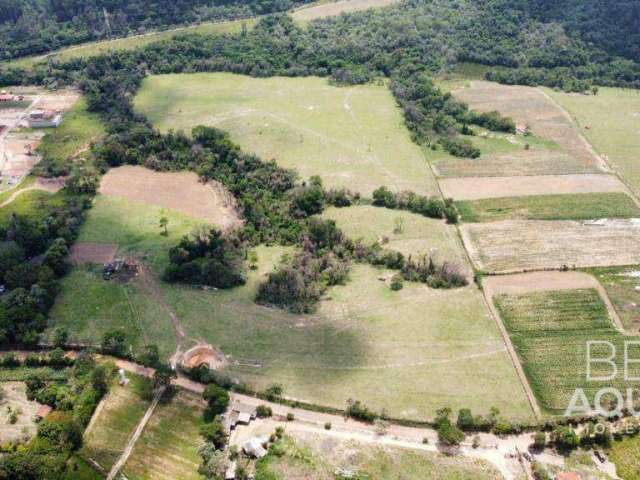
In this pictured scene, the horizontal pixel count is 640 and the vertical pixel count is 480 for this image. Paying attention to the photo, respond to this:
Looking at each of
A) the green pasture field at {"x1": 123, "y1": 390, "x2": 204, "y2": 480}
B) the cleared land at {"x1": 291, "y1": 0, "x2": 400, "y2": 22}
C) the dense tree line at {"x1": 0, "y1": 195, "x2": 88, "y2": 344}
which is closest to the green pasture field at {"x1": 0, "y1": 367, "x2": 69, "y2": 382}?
the dense tree line at {"x1": 0, "y1": 195, "x2": 88, "y2": 344}

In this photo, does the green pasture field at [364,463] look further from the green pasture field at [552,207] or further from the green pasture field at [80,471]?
the green pasture field at [552,207]

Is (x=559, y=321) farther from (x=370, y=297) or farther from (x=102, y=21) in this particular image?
(x=102, y=21)

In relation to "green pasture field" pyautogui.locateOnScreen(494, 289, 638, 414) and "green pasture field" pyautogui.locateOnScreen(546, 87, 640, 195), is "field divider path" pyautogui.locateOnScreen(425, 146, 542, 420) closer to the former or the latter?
"green pasture field" pyautogui.locateOnScreen(494, 289, 638, 414)

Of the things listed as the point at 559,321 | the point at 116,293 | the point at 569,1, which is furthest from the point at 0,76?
the point at 569,1

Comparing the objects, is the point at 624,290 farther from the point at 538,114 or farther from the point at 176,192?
the point at 176,192

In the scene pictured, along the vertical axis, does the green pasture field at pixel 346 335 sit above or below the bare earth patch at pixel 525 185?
above

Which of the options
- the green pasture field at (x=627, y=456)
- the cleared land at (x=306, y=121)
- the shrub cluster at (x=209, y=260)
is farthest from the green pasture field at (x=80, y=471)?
the cleared land at (x=306, y=121)
